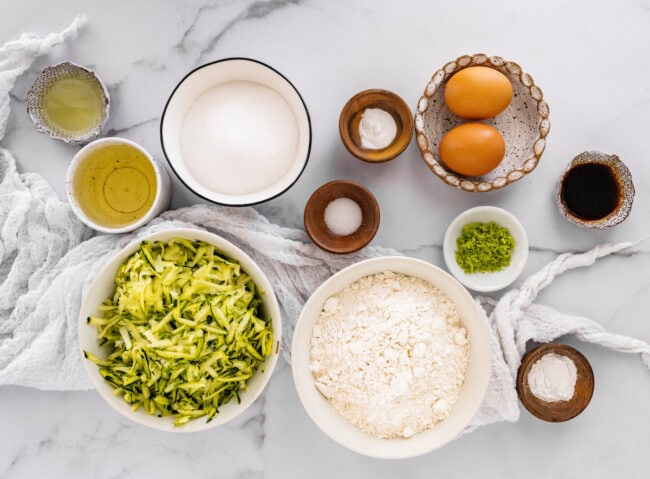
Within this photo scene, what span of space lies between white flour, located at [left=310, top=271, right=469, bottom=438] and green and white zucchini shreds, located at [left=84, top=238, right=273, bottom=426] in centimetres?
19

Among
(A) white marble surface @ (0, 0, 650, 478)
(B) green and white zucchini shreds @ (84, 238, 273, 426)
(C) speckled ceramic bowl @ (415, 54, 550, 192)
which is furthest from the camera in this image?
(A) white marble surface @ (0, 0, 650, 478)

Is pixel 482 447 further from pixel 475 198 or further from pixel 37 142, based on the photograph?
pixel 37 142

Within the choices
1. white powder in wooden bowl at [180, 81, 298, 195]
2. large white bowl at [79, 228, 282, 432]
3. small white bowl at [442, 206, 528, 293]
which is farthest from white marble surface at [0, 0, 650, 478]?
large white bowl at [79, 228, 282, 432]

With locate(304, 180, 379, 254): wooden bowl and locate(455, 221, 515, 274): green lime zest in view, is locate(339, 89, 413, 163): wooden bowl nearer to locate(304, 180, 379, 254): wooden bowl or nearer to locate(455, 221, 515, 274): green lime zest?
locate(304, 180, 379, 254): wooden bowl

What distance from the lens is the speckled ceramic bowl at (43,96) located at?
168 cm

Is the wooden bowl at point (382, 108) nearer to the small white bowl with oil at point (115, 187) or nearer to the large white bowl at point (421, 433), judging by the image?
the large white bowl at point (421, 433)

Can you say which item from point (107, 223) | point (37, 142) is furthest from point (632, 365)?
point (37, 142)

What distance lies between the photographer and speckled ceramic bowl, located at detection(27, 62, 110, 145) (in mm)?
1677

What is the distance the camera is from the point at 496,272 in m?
1.72

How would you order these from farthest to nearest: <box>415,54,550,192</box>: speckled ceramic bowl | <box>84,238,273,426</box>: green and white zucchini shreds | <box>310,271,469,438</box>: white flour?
1. <box>415,54,550,192</box>: speckled ceramic bowl
2. <box>310,271,469,438</box>: white flour
3. <box>84,238,273,426</box>: green and white zucchini shreds

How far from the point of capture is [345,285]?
1626mm

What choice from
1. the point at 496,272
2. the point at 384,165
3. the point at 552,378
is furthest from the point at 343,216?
the point at 552,378

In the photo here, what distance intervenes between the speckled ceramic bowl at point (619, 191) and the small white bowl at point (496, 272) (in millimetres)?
138

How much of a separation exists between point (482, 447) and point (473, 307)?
0.48 metres
